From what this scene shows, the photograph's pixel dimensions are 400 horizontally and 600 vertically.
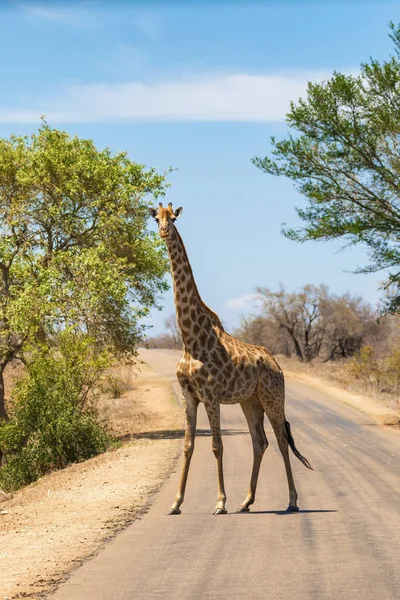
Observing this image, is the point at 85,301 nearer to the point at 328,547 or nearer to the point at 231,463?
the point at 231,463

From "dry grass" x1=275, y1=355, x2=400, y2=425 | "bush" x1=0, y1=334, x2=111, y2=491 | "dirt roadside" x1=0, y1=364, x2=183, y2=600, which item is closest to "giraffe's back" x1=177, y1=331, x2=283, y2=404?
"dirt roadside" x1=0, y1=364, x2=183, y2=600

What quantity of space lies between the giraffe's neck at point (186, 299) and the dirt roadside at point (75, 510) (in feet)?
8.24

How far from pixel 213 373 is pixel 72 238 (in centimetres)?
1748

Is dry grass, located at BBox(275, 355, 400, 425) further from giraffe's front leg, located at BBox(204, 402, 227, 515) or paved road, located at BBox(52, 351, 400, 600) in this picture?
giraffe's front leg, located at BBox(204, 402, 227, 515)

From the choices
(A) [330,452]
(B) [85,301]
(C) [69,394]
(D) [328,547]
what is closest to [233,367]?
(D) [328,547]

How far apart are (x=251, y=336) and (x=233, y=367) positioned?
213 feet

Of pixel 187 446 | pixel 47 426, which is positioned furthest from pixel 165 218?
pixel 47 426

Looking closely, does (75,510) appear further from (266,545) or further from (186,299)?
(266,545)

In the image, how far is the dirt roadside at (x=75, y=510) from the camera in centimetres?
965

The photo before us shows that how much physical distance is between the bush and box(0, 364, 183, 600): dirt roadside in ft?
3.55

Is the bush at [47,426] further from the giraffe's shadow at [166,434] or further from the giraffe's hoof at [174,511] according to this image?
the giraffe's hoof at [174,511]

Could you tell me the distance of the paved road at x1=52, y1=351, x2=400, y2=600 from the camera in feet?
27.4

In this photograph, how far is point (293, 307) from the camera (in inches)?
2918

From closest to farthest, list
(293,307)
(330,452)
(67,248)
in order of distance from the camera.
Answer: (330,452) → (67,248) → (293,307)
